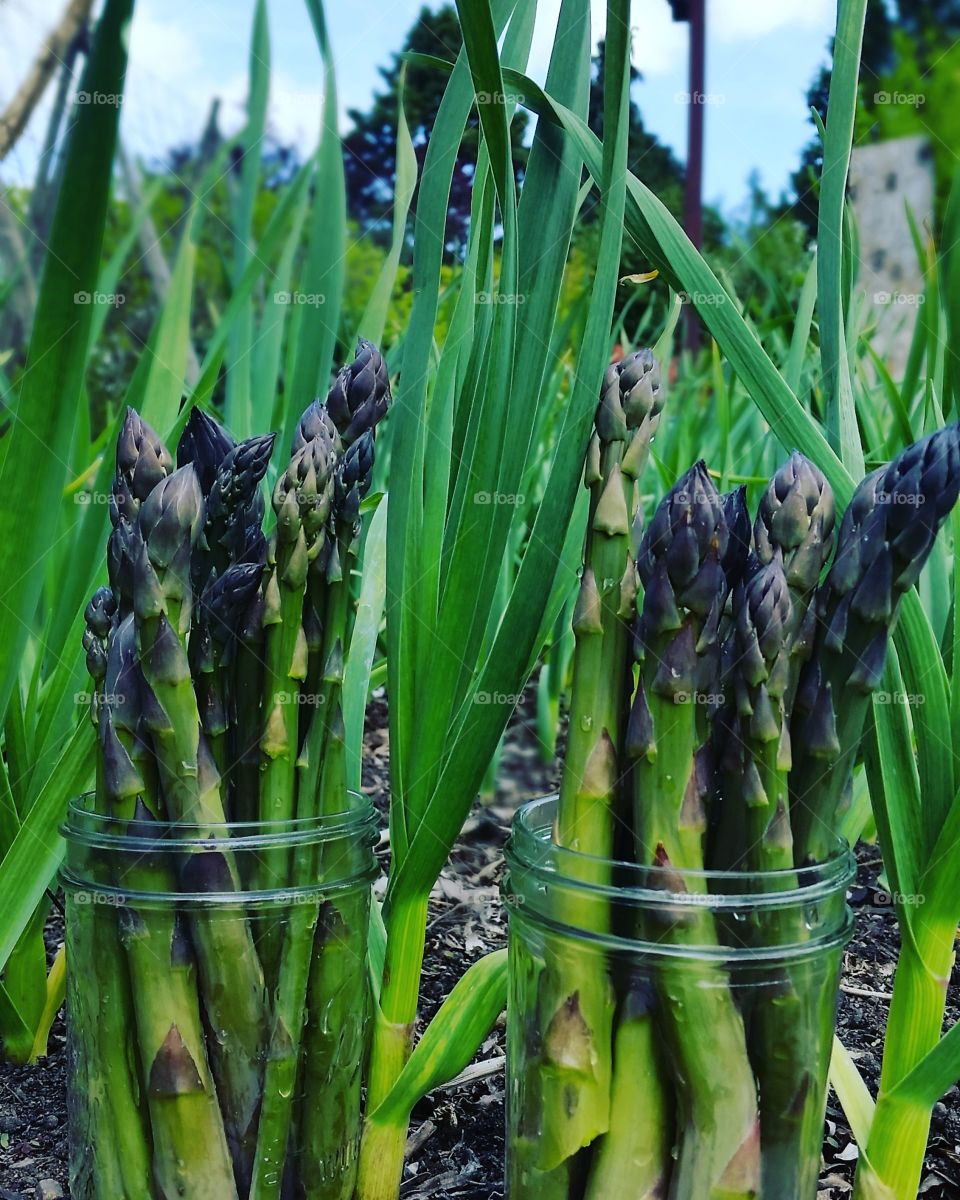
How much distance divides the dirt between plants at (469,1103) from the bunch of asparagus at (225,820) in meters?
0.12

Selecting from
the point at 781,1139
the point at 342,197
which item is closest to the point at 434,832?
the point at 781,1139

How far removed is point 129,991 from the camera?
18.7 inches

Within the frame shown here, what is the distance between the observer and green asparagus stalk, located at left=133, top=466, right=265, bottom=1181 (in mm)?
462

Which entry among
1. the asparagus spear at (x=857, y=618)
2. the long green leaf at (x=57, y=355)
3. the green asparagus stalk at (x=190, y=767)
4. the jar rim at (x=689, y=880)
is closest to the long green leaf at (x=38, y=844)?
the long green leaf at (x=57, y=355)

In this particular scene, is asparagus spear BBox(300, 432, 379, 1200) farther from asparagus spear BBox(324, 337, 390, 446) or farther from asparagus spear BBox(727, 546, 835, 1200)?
asparagus spear BBox(727, 546, 835, 1200)

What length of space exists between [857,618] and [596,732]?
4.9 inches

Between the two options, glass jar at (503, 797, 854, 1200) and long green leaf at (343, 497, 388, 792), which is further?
long green leaf at (343, 497, 388, 792)

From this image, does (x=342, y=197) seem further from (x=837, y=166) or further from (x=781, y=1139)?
(x=781, y=1139)

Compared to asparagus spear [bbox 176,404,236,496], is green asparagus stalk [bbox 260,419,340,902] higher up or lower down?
lower down

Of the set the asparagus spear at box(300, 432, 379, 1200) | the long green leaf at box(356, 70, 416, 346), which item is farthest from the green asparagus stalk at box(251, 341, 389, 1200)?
the long green leaf at box(356, 70, 416, 346)

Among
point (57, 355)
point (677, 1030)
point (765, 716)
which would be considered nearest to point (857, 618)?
point (765, 716)

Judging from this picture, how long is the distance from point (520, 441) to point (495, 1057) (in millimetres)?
489

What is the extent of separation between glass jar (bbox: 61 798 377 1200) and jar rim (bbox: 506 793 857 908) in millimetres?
122

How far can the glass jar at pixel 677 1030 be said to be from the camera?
427 millimetres
